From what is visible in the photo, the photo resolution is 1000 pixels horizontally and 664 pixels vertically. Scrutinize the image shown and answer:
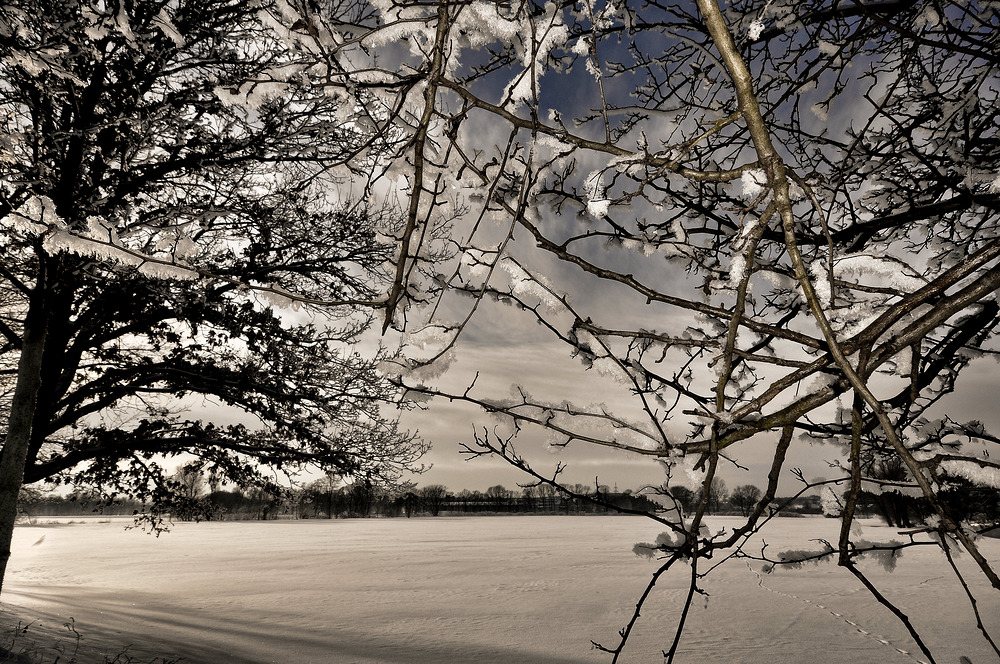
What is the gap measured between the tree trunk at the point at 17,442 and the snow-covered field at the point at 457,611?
7.75ft

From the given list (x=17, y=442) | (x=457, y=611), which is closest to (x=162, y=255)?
(x=17, y=442)

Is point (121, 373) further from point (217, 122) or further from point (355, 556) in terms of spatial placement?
point (355, 556)

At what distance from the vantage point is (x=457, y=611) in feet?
44.9

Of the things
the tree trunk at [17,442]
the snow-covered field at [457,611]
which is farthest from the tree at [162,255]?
the snow-covered field at [457,611]

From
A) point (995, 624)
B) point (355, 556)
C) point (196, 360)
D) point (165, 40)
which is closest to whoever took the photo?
point (165, 40)

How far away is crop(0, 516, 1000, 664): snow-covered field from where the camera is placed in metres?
9.79

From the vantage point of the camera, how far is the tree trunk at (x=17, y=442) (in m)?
5.40

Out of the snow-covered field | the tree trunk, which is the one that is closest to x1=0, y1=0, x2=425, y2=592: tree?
the tree trunk

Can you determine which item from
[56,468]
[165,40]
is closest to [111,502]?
[56,468]

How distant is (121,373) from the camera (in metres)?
6.95

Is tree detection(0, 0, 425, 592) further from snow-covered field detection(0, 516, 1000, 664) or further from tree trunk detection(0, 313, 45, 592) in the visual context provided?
snow-covered field detection(0, 516, 1000, 664)

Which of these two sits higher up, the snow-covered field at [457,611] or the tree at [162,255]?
the tree at [162,255]

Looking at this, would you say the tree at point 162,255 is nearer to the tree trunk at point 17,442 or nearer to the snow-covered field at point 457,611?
the tree trunk at point 17,442

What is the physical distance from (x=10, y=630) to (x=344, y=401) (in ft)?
18.0
